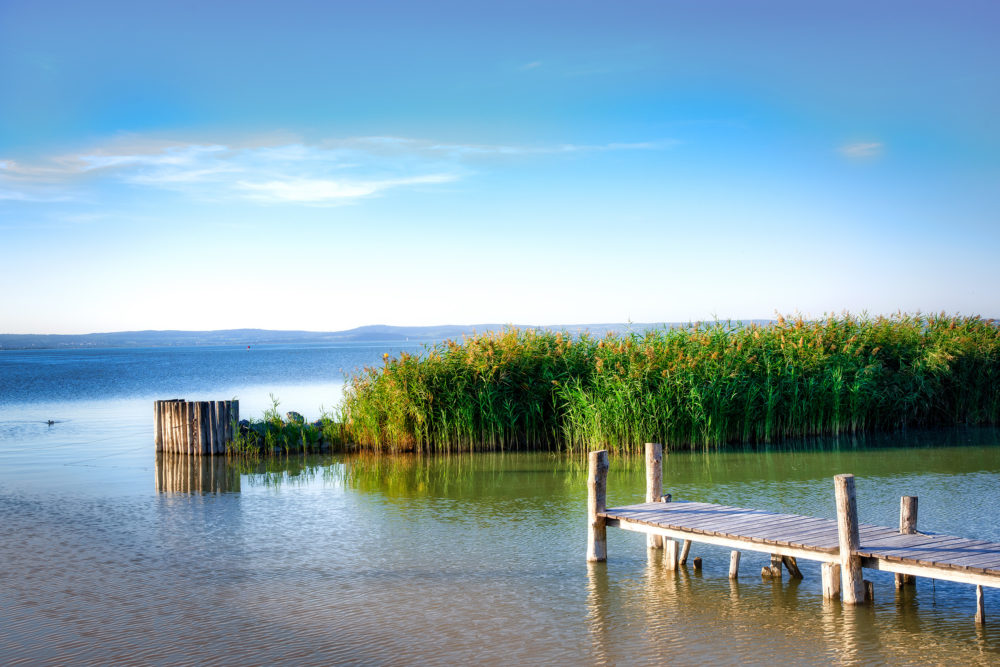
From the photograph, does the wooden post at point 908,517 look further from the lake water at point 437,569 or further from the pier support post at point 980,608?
the pier support post at point 980,608

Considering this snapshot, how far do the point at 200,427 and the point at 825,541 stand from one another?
14.9 meters

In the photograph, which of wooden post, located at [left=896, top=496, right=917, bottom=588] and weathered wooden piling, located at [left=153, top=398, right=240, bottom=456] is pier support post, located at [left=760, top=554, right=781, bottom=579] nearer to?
wooden post, located at [left=896, top=496, right=917, bottom=588]

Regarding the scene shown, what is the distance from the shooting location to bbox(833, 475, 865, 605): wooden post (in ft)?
26.9

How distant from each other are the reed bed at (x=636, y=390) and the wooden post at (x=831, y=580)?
10.3m

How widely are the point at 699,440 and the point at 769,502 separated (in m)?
6.25

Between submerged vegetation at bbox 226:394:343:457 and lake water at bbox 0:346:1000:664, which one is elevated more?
submerged vegetation at bbox 226:394:343:457

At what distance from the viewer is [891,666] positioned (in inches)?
288

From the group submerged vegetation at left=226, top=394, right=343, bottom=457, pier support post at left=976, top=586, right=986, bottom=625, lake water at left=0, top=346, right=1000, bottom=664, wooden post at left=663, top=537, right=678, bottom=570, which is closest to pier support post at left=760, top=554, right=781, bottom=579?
lake water at left=0, top=346, right=1000, bottom=664

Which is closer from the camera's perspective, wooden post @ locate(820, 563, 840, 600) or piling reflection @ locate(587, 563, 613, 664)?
piling reflection @ locate(587, 563, 613, 664)

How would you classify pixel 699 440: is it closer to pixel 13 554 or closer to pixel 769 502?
pixel 769 502

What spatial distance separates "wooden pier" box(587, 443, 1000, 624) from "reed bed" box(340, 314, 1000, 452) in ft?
28.1

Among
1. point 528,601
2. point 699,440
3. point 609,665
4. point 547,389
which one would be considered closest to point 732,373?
point 699,440

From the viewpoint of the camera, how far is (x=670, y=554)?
10.2 meters

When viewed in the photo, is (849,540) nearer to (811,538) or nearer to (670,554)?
(811,538)
